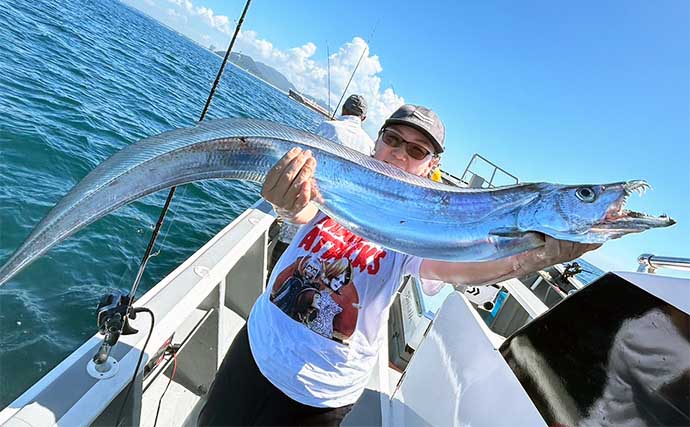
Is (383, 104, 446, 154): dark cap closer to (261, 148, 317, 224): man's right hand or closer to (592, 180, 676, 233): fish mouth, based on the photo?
(261, 148, 317, 224): man's right hand

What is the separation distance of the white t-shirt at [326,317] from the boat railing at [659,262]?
1434mm

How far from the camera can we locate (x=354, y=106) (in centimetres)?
600

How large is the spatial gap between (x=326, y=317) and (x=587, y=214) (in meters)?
1.31

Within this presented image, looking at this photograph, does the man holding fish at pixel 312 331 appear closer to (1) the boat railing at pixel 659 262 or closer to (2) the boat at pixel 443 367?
(2) the boat at pixel 443 367

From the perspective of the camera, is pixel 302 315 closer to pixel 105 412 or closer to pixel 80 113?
pixel 105 412

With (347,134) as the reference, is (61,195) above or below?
below

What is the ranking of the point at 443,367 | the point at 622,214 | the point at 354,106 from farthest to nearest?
1. the point at 354,106
2. the point at 443,367
3. the point at 622,214

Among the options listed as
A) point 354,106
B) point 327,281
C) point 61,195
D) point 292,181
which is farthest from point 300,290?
point 61,195

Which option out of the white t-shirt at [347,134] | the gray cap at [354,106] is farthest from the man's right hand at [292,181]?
the gray cap at [354,106]

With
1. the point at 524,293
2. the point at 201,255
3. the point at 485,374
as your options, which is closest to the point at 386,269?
the point at 485,374

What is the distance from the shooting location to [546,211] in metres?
1.72

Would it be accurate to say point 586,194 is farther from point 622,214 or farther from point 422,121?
point 422,121

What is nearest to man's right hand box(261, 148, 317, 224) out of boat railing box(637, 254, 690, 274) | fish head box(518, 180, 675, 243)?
fish head box(518, 180, 675, 243)

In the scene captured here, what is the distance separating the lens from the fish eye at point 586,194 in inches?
64.0
